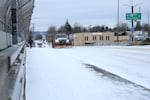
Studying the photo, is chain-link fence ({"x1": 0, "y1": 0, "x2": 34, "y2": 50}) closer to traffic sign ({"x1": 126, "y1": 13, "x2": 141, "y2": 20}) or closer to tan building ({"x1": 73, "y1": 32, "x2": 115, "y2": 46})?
traffic sign ({"x1": 126, "y1": 13, "x2": 141, "y2": 20})

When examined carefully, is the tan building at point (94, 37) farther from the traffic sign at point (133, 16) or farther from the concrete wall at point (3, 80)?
the concrete wall at point (3, 80)

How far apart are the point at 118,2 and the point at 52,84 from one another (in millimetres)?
81981

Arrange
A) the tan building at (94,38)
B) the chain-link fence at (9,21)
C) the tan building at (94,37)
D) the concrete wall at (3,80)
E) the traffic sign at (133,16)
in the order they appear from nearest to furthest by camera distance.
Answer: the concrete wall at (3,80) < the chain-link fence at (9,21) < the traffic sign at (133,16) < the tan building at (94,38) < the tan building at (94,37)

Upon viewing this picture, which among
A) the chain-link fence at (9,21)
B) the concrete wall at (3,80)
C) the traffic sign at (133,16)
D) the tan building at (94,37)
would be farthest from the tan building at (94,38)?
the concrete wall at (3,80)

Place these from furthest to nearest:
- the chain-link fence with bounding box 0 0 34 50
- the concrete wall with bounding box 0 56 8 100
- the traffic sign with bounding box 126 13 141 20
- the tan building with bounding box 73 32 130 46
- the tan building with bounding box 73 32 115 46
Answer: the tan building with bounding box 73 32 115 46 < the tan building with bounding box 73 32 130 46 < the traffic sign with bounding box 126 13 141 20 < the chain-link fence with bounding box 0 0 34 50 < the concrete wall with bounding box 0 56 8 100

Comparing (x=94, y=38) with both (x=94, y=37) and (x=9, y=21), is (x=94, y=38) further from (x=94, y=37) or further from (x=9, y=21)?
(x=9, y=21)

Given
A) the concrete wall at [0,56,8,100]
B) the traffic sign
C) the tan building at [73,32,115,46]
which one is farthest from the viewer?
the tan building at [73,32,115,46]

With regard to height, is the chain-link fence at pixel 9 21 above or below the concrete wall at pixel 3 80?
above

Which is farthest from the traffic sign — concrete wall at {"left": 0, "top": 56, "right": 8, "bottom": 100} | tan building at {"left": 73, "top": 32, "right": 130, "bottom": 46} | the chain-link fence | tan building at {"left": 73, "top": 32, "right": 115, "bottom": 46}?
concrete wall at {"left": 0, "top": 56, "right": 8, "bottom": 100}

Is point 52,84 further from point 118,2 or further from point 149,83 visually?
point 118,2

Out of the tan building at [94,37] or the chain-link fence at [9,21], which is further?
the tan building at [94,37]

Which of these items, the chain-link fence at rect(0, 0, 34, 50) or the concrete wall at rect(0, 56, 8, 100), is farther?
the chain-link fence at rect(0, 0, 34, 50)

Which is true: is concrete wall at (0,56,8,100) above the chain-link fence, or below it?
below

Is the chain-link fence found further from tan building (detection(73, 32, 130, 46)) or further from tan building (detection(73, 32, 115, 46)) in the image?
tan building (detection(73, 32, 115, 46))
